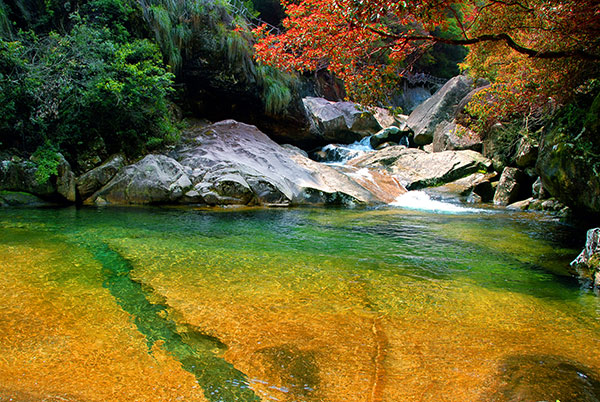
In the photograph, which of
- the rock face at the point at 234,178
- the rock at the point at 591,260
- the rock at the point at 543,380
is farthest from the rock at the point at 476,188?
the rock at the point at 543,380

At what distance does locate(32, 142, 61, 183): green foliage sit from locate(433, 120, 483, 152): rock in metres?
11.7

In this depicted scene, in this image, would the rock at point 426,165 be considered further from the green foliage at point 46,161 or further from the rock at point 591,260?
the green foliage at point 46,161

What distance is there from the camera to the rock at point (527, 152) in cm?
954

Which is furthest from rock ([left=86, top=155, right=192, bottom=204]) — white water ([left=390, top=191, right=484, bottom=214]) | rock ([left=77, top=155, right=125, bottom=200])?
white water ([left=390, top=191, right=484, bottom=214])

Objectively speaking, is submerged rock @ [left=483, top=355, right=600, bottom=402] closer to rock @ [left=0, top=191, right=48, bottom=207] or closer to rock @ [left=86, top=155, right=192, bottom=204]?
rock @ [left=86, top=155, right=192, bottom=204]

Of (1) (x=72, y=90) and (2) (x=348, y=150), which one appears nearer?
(1) (x=72, y=90)

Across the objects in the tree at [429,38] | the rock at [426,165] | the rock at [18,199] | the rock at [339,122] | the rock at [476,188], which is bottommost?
the rock at [18,199]

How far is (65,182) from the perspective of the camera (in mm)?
8062

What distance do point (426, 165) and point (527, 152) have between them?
3705mm

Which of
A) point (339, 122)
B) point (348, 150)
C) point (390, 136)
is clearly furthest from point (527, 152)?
point (339, 122)

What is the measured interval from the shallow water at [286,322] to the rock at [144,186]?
12.1ft

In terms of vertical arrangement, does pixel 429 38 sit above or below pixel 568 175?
above

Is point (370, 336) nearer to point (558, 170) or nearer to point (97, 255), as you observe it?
point (97, 255)

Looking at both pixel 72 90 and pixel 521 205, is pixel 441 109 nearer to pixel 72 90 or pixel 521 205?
pixel 521 205
